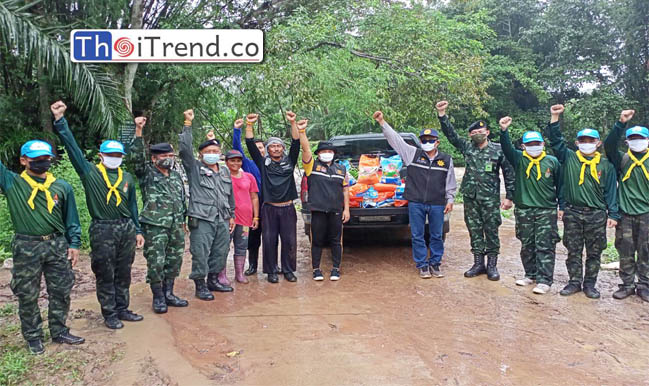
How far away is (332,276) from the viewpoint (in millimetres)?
5746

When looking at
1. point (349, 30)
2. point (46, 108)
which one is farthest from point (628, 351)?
point (46, 108)

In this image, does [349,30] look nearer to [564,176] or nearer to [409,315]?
[564,176]

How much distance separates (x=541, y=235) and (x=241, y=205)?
10.4 ft

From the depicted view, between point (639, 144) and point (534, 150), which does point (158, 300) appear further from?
point (639, 144)

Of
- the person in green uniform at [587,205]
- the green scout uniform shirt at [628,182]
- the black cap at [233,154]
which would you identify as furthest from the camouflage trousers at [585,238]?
the black cap at [233,154]

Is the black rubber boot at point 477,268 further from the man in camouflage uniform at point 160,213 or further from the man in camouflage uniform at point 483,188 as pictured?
the man in camouflage uniform at point 160,213

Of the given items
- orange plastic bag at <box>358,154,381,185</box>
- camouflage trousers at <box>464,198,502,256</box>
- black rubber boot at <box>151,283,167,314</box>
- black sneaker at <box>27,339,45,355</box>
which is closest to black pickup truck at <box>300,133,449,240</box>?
orange plastic bag at <box>358,154,381,185</box>

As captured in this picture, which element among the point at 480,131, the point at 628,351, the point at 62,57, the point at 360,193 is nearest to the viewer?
the point at 628,351

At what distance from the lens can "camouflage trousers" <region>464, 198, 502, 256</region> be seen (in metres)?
5.50

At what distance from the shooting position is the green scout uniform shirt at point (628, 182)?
4832 mm

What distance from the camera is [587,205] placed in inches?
194

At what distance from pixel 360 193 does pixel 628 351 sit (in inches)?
134

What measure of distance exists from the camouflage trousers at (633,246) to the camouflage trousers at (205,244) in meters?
3.98

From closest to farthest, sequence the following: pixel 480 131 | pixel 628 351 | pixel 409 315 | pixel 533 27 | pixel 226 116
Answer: pixel 628 351 → pixel 409 315 → pixel 480 131 → pixel 226 116 → pixel 533 27
